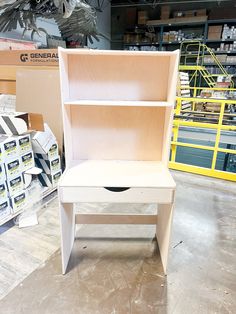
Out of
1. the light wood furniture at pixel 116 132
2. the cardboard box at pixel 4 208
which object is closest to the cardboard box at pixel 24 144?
the cardboard box at pixel 4 208

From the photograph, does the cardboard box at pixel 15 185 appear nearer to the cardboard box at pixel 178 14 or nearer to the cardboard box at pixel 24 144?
the cardboard box at pixel 24 144

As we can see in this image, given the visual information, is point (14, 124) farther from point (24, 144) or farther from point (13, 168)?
point (13, 168)

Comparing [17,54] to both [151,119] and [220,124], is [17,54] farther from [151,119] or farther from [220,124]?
[220,124]

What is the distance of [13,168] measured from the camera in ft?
6.30

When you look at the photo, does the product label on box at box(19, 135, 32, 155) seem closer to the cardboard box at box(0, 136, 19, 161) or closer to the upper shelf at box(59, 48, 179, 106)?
the cardboard box at box(0, 136, 19, 161)

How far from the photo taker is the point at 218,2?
22.1ft

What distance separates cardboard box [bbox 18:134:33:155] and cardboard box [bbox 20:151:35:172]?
0.11ft

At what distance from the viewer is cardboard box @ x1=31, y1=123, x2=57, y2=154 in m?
2.14

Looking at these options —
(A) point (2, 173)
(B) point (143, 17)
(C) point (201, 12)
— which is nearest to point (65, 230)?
(A) point (2, 173)

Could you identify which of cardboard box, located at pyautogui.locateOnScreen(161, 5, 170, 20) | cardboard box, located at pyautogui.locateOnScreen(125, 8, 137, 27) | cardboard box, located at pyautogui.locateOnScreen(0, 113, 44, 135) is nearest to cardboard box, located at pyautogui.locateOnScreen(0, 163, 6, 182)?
cardboard box, located at pyautogui.locateOnScreen(0, 113, 44, 135)

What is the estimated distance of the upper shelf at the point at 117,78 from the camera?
4.84 feet

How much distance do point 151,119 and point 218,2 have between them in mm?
7101

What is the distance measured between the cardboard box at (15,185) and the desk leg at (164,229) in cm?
118

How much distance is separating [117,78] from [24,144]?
1024 millimetres
